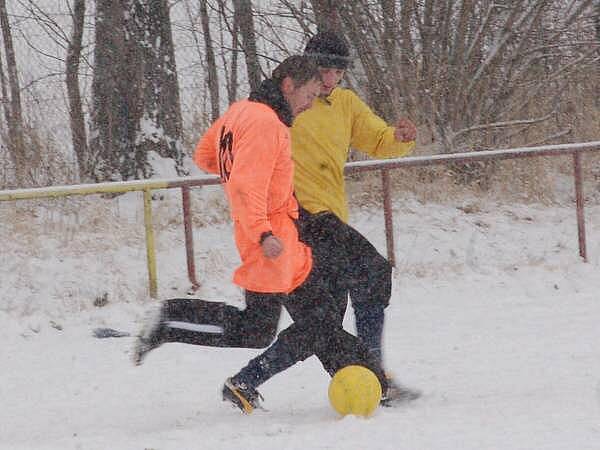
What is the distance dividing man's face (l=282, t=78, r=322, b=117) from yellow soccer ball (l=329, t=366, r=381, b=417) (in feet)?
3.60

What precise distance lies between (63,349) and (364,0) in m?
5.91

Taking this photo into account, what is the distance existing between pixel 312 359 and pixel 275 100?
219 centimetres

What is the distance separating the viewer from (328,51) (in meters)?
5.29

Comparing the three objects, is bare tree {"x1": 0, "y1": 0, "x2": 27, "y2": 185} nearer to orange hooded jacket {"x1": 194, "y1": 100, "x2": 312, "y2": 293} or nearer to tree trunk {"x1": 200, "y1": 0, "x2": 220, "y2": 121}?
tree trunk {"x1": 200, "y1": 0, "x2": 220, "y2": 121}

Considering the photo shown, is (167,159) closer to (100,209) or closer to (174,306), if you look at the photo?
(100,209)

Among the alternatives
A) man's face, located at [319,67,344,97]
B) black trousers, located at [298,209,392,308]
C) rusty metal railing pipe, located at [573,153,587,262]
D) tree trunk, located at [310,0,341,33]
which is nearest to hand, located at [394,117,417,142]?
man's face, located at [319,67,344,97]

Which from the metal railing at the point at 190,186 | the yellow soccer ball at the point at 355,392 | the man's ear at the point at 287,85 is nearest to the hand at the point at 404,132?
the man's ear at the point at 287,85

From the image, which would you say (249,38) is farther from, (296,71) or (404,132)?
(296,71)

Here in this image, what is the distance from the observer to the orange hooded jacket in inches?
180

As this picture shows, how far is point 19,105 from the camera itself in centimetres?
1275

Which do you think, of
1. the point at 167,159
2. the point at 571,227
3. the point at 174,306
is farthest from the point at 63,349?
the point at 571,227

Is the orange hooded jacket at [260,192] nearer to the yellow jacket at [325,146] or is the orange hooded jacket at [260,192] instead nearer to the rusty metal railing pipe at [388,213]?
the yellow jacket at [325,146]

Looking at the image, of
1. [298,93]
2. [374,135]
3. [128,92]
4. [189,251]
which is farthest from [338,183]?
[128,92]

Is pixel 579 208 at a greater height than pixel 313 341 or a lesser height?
greater
